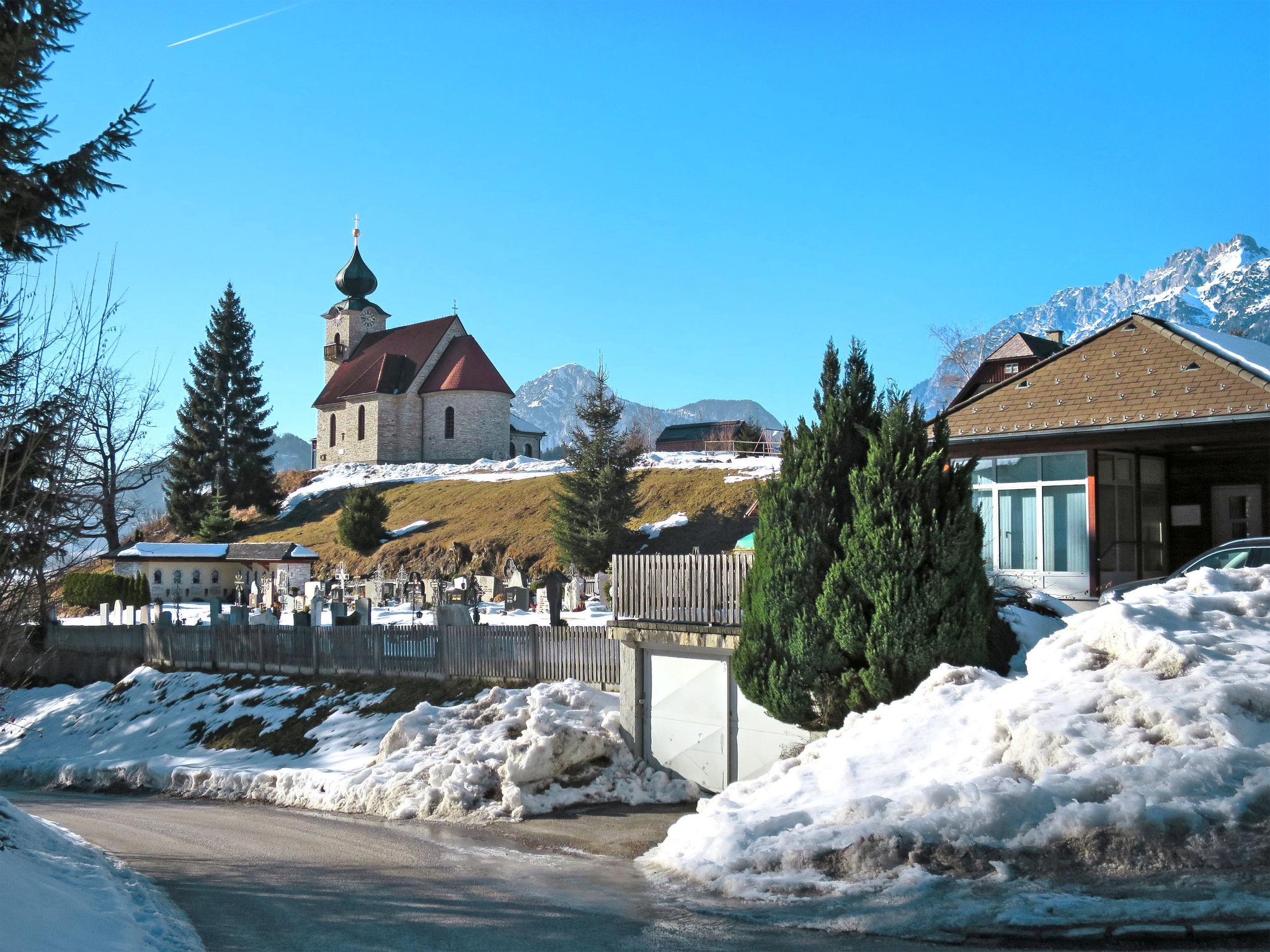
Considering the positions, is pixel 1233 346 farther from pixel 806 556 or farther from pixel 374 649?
pixel 374 649

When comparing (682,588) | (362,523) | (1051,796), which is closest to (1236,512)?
(682,588)

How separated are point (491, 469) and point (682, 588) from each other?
163ft

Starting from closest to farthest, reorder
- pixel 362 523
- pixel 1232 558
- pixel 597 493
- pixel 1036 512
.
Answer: pixel 1232 558 < pixel 1036 512 < pixel 597 493 < pixel 362 523

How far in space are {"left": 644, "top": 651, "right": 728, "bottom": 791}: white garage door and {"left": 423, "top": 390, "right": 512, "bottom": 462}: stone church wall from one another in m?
57.6

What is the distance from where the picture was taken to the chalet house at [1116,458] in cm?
1938

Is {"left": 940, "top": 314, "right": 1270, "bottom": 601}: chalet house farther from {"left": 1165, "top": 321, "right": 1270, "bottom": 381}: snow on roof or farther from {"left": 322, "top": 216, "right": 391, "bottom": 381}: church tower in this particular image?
{"left": 322, "top": 216, "right": 391, "bottom": 381}: church tower

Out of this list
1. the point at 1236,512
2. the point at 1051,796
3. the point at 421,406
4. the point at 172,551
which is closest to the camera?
the point at 1051,796

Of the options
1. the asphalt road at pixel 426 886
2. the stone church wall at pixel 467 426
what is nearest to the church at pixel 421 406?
the stone church wall at pixel 467 426

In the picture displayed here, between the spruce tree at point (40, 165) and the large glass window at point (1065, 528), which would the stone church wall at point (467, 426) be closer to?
the large glass window at point (1065, 528)

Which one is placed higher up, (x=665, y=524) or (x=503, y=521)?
(x=503, y=521)

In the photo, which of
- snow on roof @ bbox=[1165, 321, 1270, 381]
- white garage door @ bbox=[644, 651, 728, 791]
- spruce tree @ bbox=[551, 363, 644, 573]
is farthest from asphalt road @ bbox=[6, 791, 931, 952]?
spruce tree @ bbox=[551, 363, 644, 573]

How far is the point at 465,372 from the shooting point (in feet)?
242

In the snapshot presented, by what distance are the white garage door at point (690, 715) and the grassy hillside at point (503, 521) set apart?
82.0 feet

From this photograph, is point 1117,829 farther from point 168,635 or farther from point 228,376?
point 228,376
